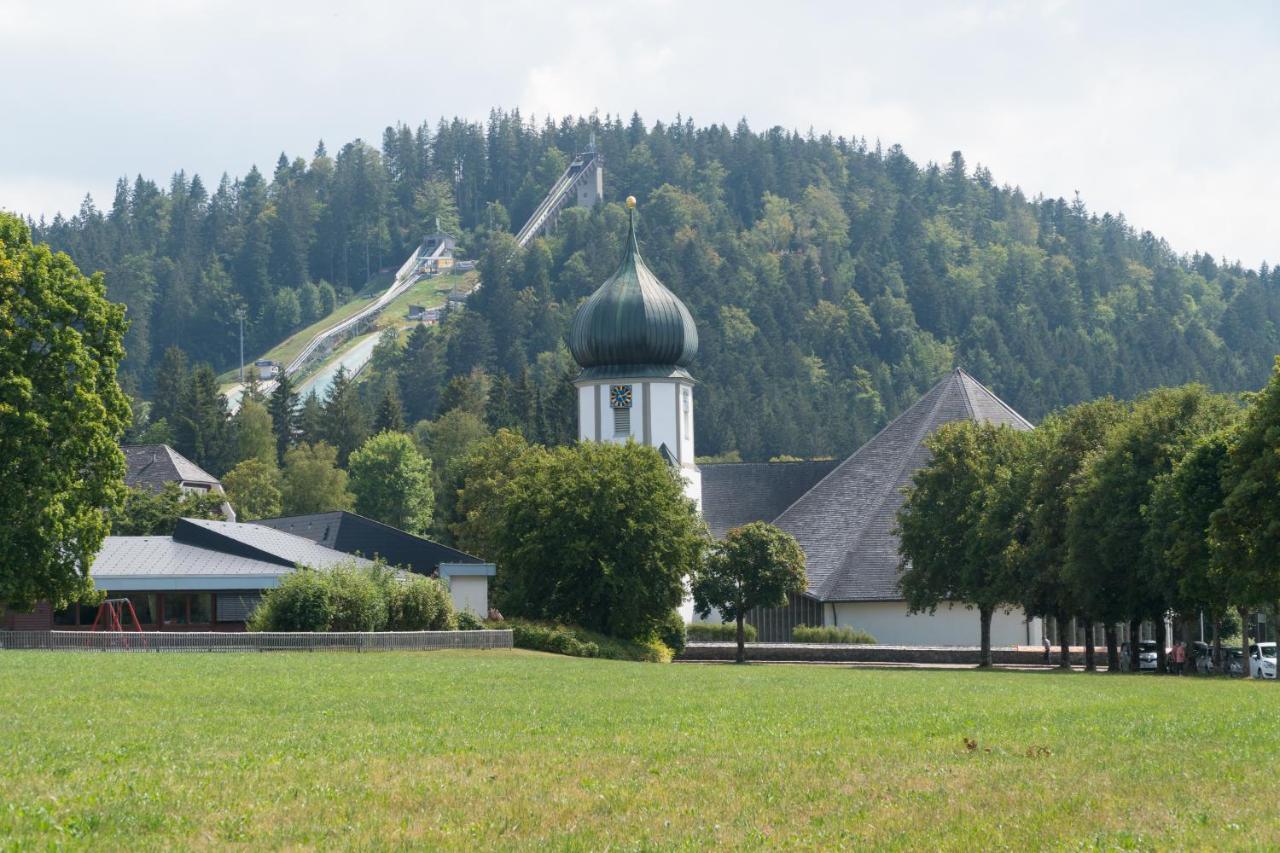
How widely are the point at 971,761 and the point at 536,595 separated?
47.2 m

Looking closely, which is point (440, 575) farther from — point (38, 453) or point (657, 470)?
point (38, 453)

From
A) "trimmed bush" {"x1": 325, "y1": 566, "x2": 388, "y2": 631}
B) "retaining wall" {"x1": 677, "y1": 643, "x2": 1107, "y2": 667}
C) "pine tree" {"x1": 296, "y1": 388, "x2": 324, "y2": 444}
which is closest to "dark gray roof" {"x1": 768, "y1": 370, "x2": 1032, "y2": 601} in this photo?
"retaining wall" {"x1": 677, "y1": 643, "x2": 1107, "y2": 667}

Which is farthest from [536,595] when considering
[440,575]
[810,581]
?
[810,581]

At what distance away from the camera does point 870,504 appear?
89.6 metres

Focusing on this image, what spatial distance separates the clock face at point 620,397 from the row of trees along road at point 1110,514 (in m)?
28.7

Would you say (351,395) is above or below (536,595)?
above

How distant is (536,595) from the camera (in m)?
65.4

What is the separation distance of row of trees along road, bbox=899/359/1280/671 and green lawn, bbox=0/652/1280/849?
53.2 feet

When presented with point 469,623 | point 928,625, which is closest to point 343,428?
point 928,625

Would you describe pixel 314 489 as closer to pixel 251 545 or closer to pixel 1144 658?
pixel 251 545

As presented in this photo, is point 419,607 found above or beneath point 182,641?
above

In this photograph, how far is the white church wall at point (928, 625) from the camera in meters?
79.4

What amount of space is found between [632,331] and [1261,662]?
39157 millimetres

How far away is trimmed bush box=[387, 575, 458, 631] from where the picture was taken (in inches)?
2103
